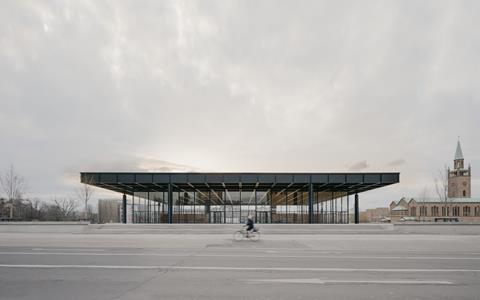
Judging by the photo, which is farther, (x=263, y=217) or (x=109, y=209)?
(x=109, y=209)

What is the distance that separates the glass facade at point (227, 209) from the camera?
48125mm

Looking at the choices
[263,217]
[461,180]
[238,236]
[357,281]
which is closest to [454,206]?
[461,180]

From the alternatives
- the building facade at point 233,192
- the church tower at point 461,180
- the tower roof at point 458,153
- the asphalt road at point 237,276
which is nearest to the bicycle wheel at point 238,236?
the asphalt road at point 237,276

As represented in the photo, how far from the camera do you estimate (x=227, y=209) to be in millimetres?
51250

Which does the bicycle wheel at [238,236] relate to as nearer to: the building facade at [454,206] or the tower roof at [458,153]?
the building facade at [454,206]

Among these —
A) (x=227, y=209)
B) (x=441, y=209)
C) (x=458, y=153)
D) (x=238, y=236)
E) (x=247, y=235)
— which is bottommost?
(x=441, y=209)

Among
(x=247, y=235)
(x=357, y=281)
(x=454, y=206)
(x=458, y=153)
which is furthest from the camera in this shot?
(x=458, y=153)

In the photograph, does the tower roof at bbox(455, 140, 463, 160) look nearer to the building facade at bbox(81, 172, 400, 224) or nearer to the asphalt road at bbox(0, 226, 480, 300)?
the building facade at bbox(81, 172, 400, 224)

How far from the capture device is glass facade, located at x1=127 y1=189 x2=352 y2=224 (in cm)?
4812

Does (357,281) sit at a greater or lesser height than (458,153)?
lesser

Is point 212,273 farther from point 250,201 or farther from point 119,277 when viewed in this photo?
point 250,201

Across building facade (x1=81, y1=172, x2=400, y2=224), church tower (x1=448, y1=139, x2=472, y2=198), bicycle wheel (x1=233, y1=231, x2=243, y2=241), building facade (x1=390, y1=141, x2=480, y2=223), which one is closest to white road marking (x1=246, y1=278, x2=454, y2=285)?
bicycle wheel (x1=233, y1=231, x2=243, y2=241)

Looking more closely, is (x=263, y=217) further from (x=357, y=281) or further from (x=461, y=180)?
(x=461, y=180)

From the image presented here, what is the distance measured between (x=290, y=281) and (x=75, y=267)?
6.62 metres
